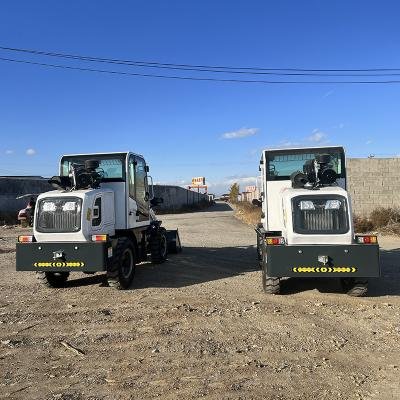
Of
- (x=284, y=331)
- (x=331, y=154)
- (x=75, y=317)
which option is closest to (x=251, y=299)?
(x=284, y=331)

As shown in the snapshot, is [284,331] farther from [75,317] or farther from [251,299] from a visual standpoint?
[75,317]

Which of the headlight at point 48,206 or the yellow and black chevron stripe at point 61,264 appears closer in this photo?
the yellow and black chevron stripe at point 61,264

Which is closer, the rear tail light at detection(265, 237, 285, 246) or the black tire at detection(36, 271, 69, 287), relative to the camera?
the rear tail light at detection(265, 237, 285, 246)

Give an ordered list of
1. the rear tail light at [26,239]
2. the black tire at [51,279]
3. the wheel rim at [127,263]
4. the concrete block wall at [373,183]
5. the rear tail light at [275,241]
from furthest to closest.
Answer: the concrete block wall at [373,183] → the black tire at [51,279] → the wheel rim at [127,263] → the rear tail light at [26,239] → the rear tail light at [275,241]

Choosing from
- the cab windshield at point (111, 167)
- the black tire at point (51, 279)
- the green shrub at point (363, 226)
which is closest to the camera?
the black tire at point (51, 279)

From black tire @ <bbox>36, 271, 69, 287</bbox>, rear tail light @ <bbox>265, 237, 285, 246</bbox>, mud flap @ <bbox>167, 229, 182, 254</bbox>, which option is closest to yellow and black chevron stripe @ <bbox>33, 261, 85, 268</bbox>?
black tire @ <bbox>36, 271, 69, 287</bbox>

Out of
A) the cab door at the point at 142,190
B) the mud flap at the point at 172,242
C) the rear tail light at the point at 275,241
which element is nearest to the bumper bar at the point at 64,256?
the cab door at the point at 142,190

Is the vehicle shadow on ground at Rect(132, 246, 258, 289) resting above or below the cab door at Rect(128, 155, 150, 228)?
below

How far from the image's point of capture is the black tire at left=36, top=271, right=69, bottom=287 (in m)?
10.1

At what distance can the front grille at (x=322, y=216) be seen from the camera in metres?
8.44

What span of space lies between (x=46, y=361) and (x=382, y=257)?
10.5m

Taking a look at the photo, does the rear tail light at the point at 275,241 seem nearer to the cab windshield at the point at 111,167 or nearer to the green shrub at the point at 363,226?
the cab windshield at the point at 111,167

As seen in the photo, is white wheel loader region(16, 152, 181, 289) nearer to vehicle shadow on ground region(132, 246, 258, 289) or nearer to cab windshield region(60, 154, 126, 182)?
cab windshield region(60, 154, 126, 182)

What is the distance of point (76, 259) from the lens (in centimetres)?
906
